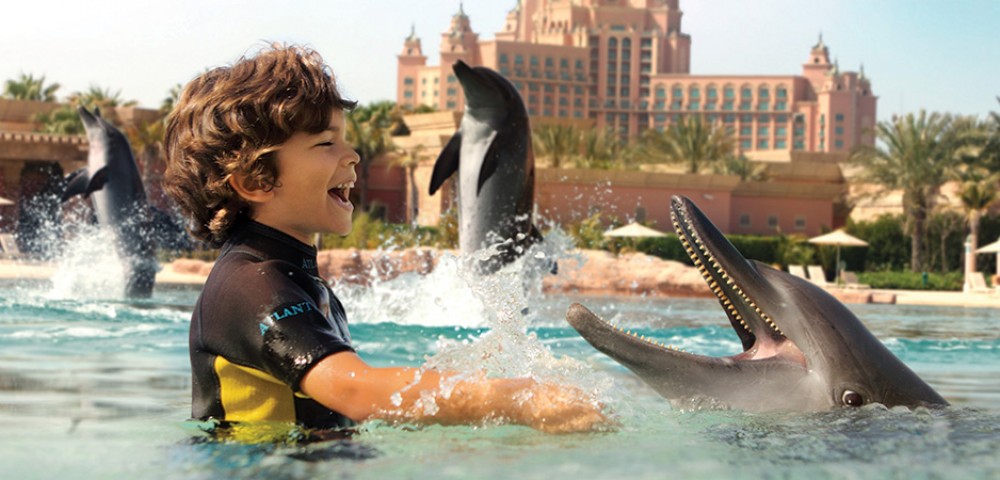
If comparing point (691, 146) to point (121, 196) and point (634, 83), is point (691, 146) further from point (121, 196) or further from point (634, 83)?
point (634, 83)

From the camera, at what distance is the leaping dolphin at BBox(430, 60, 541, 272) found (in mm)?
9820

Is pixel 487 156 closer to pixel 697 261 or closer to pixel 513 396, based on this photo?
pixel 697 261

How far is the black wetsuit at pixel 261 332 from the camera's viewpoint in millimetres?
2102

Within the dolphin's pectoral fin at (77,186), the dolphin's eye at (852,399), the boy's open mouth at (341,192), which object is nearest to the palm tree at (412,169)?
the dolphin's pectoral fin at (77,186)

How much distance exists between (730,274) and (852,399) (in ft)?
1.48

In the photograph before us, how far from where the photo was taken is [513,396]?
2.06 m

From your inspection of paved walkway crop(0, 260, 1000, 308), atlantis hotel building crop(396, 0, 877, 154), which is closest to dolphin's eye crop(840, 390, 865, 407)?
paved walkway crop(0, 260, 1000, 308)

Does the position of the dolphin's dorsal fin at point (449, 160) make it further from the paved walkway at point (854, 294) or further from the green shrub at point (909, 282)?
the green shrub at point (909, 282)

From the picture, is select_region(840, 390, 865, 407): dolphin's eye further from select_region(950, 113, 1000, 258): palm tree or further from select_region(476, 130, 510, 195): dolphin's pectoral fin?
select_region(950, 113, 1000, 258): palm tree

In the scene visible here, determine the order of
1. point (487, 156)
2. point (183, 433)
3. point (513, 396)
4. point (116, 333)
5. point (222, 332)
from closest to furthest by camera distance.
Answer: point (513, 396) < point (222, 332) < point (183, 433) < point (116, 333) < point (487, 156)

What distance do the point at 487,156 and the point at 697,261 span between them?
6578 mm

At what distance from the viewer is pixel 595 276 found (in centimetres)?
2331

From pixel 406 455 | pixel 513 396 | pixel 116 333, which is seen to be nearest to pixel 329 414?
pixel 406 455

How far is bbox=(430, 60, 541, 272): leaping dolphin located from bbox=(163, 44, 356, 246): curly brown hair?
7.34 metres
